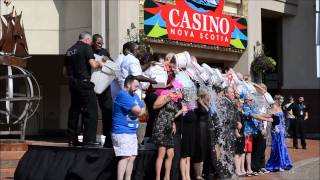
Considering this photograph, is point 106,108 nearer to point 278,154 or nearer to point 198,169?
point 198,169

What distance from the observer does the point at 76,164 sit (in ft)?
28.3

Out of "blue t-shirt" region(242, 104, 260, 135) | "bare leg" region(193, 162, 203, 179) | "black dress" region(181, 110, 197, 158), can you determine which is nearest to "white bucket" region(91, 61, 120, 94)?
"black dress" region(181, 110, 197, 158)

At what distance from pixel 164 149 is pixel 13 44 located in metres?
5.77

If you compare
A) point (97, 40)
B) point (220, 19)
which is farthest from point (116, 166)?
point (220, 19)

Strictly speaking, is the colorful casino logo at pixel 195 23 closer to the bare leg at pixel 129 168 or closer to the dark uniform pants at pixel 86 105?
the dark uniform pants at pixel 86 105

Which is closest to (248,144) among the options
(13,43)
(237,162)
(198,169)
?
(237,162)

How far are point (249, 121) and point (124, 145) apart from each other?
4.60m

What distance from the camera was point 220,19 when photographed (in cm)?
2019

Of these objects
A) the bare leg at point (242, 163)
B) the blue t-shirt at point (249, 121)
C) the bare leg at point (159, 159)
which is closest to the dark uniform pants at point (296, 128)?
the blue t-shirt at point (249, 121)

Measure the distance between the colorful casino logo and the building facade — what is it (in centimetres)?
27

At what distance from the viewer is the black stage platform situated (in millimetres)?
8523

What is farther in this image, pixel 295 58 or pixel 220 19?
pixel 295 58

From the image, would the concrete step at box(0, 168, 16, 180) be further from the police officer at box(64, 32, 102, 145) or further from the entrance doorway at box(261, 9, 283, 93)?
the entrance doorway at box(261, 9, 283, 93)

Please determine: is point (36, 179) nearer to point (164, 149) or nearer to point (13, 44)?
point (164, 149)
